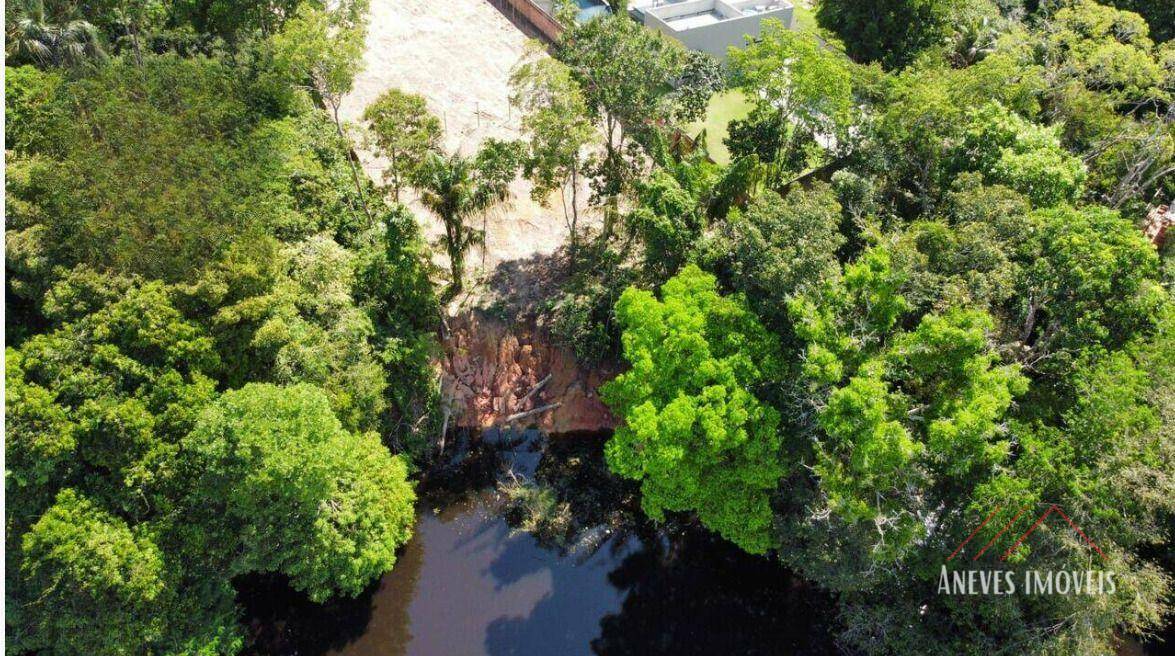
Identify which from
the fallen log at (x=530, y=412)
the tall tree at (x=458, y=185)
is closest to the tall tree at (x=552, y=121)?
the tall tree at (x=458, y=185)

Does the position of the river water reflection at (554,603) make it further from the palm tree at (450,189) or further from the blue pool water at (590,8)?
the blue pool water at (590,8)

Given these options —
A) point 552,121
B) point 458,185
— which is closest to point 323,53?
point 458,185

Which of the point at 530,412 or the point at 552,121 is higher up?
the point at 552,121

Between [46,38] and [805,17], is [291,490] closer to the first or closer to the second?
[46,38]

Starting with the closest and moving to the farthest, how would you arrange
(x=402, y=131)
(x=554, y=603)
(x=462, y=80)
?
(x=554, y=603)
(x=402, y=131)
(x=462, y=80)

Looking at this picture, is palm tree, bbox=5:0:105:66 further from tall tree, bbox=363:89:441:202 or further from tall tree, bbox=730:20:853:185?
tall tree, bbox=730:20:853:185

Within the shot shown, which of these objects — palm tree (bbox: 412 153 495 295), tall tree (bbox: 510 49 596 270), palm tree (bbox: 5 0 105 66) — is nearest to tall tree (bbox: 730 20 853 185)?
tall tree (bbox: 510 49 596 270)

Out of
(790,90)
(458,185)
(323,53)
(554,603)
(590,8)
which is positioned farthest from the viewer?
(590,8)

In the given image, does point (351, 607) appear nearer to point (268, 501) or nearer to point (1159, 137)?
point (268, 501)
